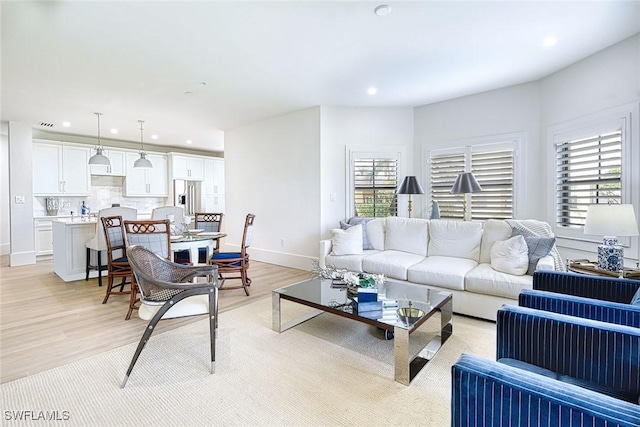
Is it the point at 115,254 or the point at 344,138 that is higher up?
the point at 344,138

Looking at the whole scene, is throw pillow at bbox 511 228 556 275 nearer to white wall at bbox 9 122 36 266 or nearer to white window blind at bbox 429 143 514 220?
white window blind at bbox 429 143 514 220

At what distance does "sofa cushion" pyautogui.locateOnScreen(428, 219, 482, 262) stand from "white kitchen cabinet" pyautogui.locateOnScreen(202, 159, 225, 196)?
6.70m

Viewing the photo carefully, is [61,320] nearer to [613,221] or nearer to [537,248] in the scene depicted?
[537,248]

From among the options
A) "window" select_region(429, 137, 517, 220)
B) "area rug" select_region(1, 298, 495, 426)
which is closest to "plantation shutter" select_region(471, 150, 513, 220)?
"window" select_region(429, 137, 517, 220)

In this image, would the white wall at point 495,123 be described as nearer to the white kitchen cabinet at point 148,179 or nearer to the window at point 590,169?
the window at point 590,169

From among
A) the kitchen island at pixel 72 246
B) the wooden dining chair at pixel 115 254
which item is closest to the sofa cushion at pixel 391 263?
the wooden dining chair at pixel 115 254

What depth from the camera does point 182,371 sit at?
7.27 ft

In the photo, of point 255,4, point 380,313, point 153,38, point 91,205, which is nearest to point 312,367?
point 380,313

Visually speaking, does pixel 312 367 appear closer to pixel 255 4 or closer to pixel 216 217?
pixel 255 4

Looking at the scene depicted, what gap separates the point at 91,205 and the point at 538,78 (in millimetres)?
9029

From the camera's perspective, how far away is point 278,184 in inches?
228

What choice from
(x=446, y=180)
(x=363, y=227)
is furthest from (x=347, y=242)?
(x=446, y=180)

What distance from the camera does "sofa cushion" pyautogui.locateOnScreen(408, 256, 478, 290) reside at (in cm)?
325

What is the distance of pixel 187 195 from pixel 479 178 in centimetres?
707
